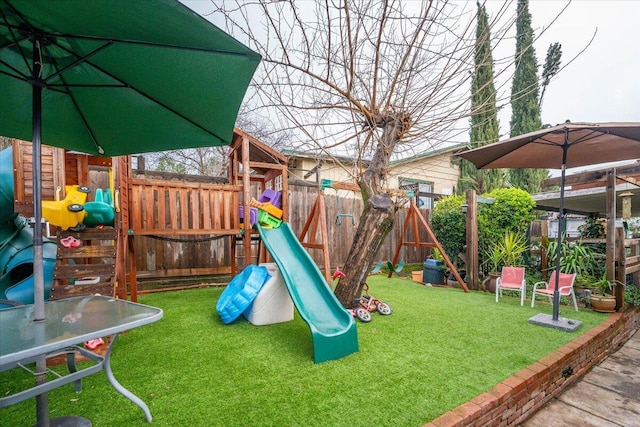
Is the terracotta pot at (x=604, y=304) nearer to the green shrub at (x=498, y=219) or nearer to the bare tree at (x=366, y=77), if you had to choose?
the green shrub at (x=498, y=219)

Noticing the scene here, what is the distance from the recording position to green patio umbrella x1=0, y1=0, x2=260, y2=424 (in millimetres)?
1435

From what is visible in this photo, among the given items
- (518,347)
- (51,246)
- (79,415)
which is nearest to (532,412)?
(518,347)

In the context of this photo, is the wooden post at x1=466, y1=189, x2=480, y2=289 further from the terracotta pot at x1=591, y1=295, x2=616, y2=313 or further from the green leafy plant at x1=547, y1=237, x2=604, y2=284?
the terracotta pot at x1=591, y1=295, x2=616, y2=313

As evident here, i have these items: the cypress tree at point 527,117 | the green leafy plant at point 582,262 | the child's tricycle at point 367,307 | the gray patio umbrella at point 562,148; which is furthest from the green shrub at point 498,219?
the cypress tree at point 527,117

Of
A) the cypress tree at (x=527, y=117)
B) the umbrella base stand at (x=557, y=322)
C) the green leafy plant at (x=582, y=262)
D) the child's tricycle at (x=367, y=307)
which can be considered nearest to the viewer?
the umbrella base stand at (x=557, y=322)

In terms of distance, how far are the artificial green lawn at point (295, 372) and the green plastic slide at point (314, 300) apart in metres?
0.16

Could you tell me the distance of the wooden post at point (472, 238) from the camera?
5.75m

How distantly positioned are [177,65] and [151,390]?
2319 millimetres

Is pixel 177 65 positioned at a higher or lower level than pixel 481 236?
higher

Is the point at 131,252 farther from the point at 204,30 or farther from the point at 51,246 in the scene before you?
the point at 204,30

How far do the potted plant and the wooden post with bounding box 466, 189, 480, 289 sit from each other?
174 cm

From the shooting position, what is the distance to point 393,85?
3.53 metres

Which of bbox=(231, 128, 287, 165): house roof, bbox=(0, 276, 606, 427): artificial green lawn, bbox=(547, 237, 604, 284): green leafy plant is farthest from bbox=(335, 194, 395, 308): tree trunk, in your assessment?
bbox=(547, 237, 604, 284): green leafy plant

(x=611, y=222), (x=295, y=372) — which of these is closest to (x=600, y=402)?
(x=295, y=372)
